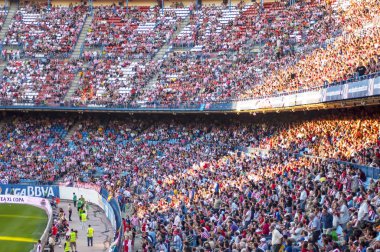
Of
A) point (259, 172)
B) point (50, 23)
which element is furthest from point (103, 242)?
point (50, 23)

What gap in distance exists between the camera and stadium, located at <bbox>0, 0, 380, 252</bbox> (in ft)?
68.8

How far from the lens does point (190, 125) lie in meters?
48.1

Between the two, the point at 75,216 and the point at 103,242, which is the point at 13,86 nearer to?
the point at 75,216

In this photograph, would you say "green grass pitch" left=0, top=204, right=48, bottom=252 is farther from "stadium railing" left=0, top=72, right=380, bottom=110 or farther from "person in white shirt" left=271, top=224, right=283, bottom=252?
"person in white shirt" left=271, top=224, right=283, bottom=252

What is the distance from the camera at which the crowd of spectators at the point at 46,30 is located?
58.4m

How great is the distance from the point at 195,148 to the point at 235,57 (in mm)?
11876

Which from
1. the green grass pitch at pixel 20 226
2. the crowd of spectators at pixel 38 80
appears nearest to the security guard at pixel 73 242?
the green grass pitch at pixel 20 226

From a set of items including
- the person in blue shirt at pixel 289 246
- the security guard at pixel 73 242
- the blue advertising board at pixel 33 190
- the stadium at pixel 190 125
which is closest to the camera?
the person in blue shirt at pixel 289 246

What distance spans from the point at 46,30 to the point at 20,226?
93.2 feet

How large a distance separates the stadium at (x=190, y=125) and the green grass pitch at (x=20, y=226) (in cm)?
17

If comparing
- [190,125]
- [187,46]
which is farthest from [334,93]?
[187,46]

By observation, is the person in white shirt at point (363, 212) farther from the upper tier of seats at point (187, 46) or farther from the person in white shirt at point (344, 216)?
the upper tier of seats at point (187, 46)

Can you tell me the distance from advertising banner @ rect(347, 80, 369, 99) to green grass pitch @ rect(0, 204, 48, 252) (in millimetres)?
16257

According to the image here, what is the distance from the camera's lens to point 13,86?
54.3 meters
